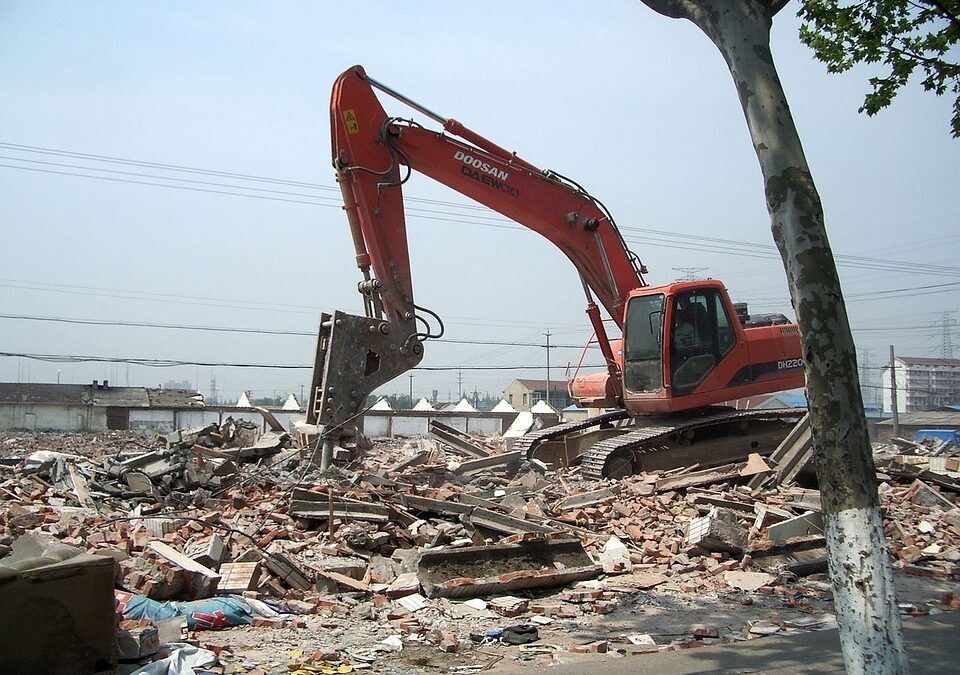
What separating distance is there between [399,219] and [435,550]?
18.6 feet

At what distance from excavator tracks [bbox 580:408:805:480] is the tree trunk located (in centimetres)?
877

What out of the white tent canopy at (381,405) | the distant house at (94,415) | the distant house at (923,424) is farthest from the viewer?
the distant house at (923,424)

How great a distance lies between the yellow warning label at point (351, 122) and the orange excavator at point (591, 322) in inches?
0.6

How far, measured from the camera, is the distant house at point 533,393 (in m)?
75.3

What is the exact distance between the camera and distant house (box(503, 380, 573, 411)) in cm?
7531

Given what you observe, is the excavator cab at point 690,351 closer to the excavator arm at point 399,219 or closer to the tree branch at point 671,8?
the excavator arm at point 399,219

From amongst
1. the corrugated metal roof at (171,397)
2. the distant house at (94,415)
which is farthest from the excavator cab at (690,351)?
the corrugated metal roof at (171,397)

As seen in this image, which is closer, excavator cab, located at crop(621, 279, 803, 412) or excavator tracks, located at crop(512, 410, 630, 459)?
excavator cab, located at crop(621, 279, 803, 412)

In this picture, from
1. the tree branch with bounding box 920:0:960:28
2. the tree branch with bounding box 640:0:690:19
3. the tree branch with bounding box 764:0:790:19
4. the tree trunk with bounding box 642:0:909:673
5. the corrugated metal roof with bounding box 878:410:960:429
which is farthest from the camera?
the corrugated metal roof with bounding box 878:410:960:429

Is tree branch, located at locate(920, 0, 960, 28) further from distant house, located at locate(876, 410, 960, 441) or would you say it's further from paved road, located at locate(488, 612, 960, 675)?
distant house, located at locate(876, 410, 960, 441)

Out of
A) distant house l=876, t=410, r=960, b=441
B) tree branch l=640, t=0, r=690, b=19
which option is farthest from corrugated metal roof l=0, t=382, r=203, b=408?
tree branch l=640, t=0, r=690, b=19

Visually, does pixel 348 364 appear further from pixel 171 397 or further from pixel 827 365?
pixel 171 397

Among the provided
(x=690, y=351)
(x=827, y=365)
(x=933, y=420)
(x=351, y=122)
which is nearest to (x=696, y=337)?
(x=690, y=351)

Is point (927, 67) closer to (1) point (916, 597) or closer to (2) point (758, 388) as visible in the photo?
(1) point (916, 597)
